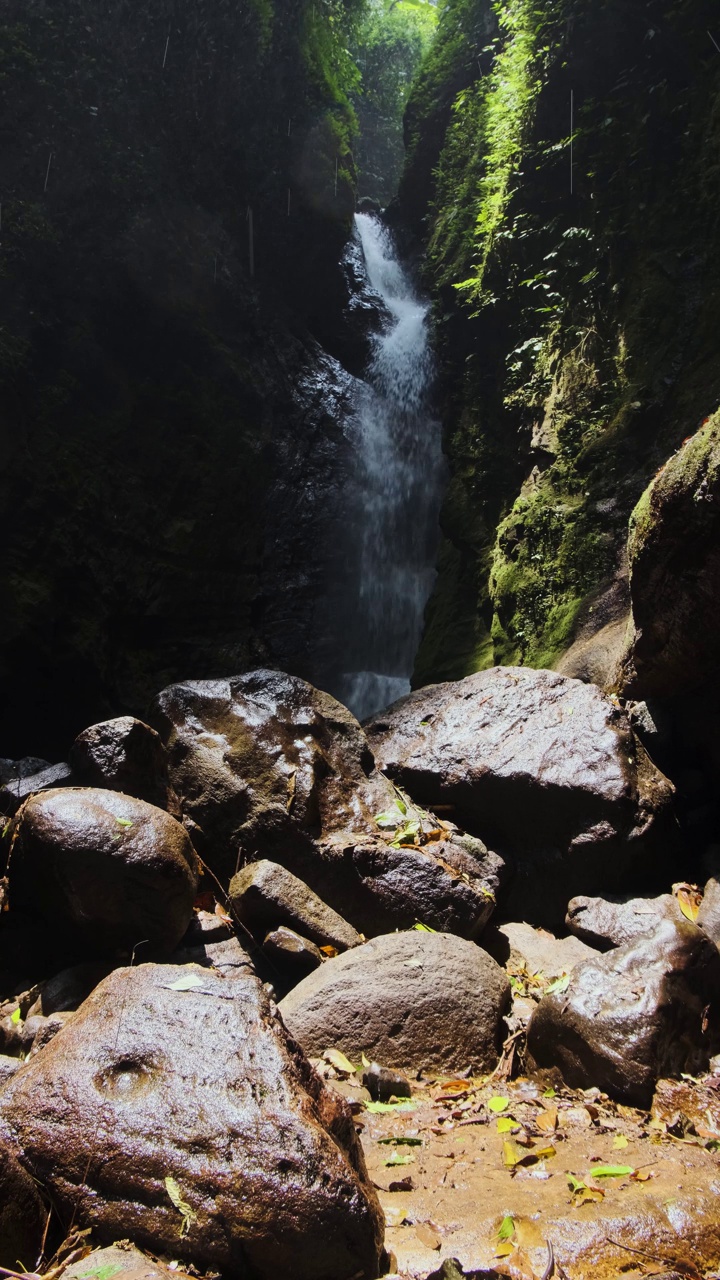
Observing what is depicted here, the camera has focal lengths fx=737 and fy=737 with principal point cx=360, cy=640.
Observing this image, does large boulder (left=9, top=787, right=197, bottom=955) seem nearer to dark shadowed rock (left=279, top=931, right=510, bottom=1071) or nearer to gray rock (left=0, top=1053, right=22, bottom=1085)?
dark shadowed rock (left=279, top=931, right=510, bottom=1071)

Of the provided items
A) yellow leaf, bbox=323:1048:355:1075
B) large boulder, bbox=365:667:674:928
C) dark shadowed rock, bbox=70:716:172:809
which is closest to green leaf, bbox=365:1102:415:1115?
yellow leaf, bbox=323:1048:355:1075

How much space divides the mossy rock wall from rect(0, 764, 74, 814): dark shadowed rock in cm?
421

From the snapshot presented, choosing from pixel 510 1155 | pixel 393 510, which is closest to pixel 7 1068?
pixel 510 1155

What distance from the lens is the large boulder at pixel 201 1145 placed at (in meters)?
1.86

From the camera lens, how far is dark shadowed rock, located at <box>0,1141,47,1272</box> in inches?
69.8

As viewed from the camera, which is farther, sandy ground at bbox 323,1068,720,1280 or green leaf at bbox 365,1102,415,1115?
green leaf at bbox 365,1102,415,1115

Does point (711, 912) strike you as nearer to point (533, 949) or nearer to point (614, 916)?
point (614, 916)

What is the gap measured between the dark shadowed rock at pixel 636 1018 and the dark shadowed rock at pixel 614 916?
1.95ft

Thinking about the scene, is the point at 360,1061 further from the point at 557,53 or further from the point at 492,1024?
the point at 557,53

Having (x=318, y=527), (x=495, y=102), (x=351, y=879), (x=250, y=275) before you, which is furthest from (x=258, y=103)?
(x=351, y=879)

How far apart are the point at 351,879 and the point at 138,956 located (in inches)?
55.0

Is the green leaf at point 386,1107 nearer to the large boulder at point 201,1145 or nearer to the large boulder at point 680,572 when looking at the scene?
the large boulder at point 201,1145

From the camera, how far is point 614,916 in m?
4.33

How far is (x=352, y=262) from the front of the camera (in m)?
14.9
